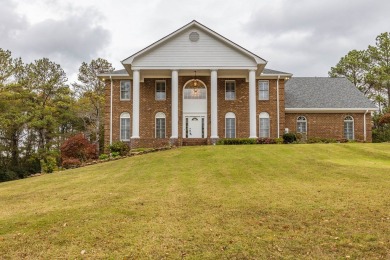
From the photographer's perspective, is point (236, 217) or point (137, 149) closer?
point (236, 217)

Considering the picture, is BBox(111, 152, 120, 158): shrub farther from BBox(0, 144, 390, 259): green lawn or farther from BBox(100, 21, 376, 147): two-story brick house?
BBox(0, 144, 390, 259): green lawn

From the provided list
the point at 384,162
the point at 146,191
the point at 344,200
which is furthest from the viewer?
the point at 384,162

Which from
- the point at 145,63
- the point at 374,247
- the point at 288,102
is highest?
the point at 145,63

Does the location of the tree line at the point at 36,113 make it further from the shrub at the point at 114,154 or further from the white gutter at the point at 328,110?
the white gutter at the point at 328,110

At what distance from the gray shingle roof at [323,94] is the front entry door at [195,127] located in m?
7.66

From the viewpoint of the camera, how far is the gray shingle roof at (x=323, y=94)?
32312 millimetres

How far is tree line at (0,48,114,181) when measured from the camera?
37.1 m

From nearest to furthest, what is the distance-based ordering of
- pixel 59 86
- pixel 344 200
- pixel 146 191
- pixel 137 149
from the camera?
pixel 344 200 < pixel 146 191 < pixel 137 149 < pixel 59 86

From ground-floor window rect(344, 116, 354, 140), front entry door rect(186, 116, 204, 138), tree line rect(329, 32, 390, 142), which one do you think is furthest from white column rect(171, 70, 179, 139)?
tree line rect(329, 32, 390, 142)

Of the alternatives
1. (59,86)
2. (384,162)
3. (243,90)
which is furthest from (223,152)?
(59,86)

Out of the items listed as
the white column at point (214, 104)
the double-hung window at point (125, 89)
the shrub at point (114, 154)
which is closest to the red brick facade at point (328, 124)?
the white column at point (214, 104)

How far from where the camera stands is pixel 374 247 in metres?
6.92

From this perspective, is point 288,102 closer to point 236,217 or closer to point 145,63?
point 145,63

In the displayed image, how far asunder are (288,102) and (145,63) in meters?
12.8
